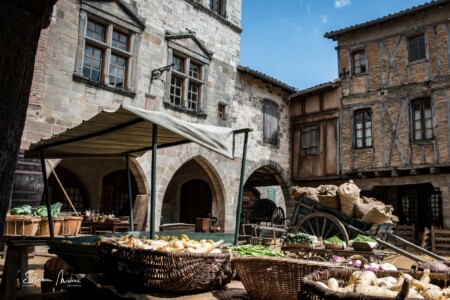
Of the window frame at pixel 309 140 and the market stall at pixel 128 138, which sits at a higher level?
the window frame at pixel 309 140

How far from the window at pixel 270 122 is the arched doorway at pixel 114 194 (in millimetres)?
5170

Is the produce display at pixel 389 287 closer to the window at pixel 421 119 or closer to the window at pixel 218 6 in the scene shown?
the window at pixel 421 119

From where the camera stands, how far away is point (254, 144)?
13.6m

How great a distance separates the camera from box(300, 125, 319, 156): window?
48.2 ft

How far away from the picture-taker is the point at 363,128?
1371 centimetres

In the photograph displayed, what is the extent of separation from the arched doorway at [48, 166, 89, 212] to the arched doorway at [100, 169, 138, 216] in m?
0.76

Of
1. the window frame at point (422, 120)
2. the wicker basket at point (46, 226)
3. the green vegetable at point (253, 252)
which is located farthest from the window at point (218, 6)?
the green vegetable at point (253, 252)

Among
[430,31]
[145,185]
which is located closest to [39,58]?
[145,185]

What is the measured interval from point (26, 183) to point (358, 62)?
11.8 meters

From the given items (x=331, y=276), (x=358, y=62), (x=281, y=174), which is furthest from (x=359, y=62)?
(x=331, y=276)

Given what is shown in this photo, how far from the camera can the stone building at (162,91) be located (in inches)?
343

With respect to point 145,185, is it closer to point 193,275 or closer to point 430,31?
point 193,275

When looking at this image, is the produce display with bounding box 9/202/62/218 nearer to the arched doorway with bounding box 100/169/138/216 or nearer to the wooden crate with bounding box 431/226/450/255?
the arched doorway with bounding box 100/169/138/216

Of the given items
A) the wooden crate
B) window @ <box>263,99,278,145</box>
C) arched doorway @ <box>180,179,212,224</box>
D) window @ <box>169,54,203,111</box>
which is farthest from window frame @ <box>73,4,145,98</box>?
the wooden crate
